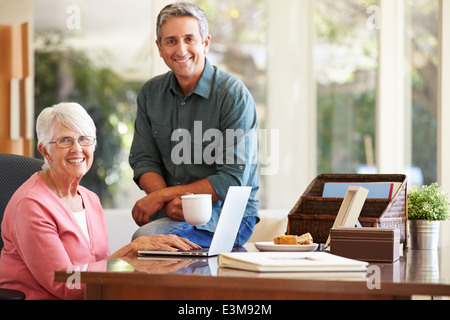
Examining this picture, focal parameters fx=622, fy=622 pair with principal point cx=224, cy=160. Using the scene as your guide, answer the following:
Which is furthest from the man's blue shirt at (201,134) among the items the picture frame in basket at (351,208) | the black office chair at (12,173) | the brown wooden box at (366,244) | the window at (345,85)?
the window at (345,85)

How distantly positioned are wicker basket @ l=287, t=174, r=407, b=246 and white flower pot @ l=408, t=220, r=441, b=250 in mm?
140

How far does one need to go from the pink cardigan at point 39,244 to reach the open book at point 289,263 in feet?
1.58

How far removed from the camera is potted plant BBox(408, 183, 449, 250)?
2.17m

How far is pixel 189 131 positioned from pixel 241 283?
4.13ft

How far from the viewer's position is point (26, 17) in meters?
4.57

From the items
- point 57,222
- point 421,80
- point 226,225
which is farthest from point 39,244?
point 421,80

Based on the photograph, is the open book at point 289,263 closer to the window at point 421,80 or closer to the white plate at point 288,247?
the white plate at point 288,247

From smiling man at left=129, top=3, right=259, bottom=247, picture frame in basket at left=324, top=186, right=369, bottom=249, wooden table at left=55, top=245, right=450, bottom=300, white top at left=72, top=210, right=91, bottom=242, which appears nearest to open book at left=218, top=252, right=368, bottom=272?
wooden table at left=55, top=245, right=450, bottom=300

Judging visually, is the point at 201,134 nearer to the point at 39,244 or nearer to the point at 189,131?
the point at 189,131

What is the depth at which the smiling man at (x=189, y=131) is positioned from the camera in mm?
2291
